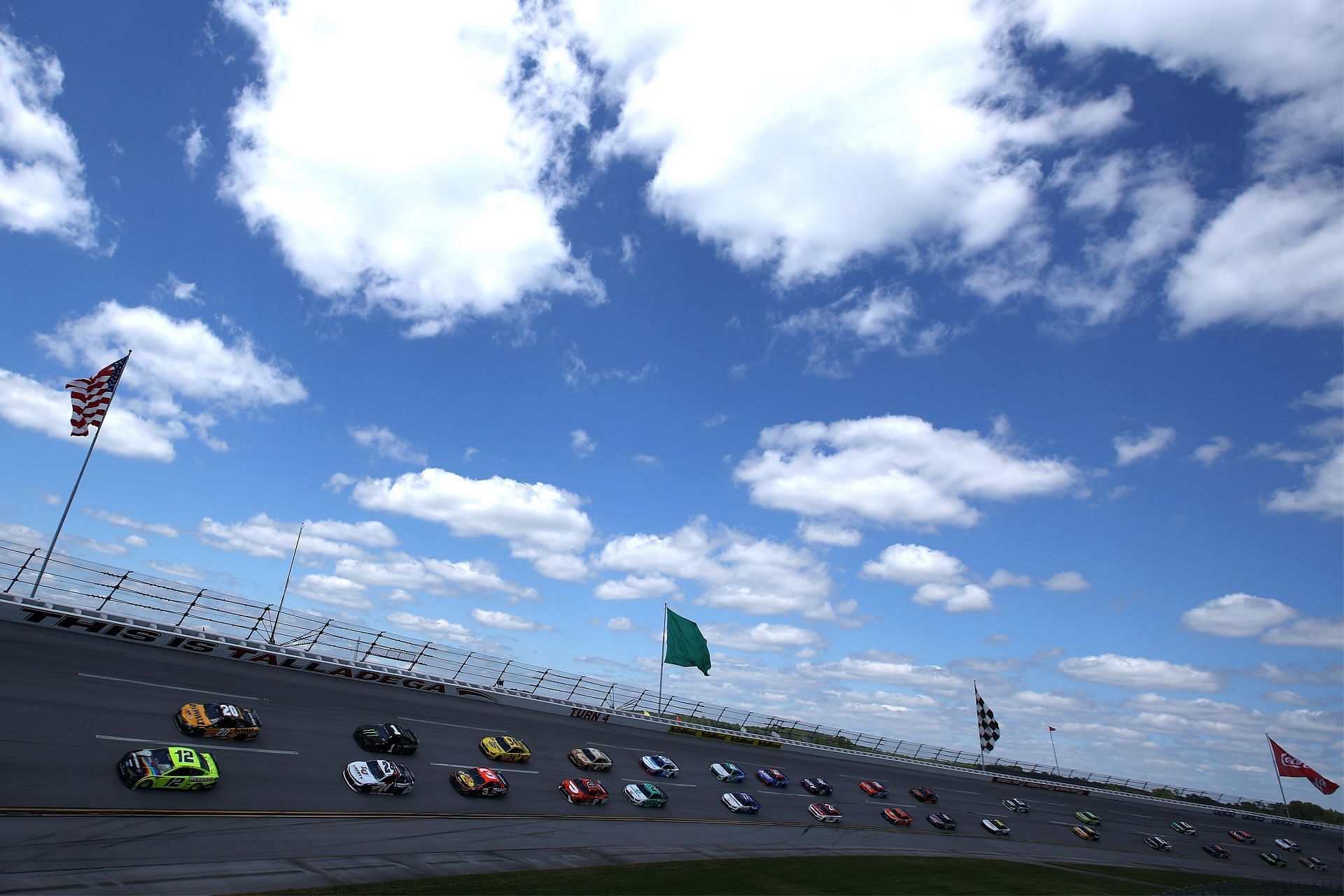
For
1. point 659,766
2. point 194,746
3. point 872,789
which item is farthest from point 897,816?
point 194,746

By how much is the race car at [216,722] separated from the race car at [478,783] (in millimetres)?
9421

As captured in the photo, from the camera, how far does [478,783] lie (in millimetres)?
34688

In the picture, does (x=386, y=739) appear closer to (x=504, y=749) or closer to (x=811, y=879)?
(x=504, y=749)

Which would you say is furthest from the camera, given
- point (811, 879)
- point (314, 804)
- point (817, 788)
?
point (817, 788)

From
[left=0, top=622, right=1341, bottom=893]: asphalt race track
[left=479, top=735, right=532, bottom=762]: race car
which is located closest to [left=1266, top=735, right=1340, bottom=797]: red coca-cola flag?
[left=0, top=622, right=1341, bottom=893]: asphalt race track

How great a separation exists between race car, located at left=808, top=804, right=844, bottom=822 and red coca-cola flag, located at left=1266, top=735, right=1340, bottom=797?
228ft

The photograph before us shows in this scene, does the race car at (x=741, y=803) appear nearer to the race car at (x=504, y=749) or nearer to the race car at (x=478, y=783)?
the race car at (x=504, y=749)

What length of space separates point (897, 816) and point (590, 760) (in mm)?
24715

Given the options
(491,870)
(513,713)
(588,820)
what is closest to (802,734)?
(513,713)

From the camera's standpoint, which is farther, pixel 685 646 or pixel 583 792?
pixel 685 646

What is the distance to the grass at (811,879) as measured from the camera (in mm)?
26703

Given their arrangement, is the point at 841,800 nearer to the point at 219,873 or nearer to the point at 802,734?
the point at 802,734

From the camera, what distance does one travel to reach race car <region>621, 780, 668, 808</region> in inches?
1607

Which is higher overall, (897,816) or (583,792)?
(583,792)
